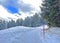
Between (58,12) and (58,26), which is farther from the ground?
(58,12)

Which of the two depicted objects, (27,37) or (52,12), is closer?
(27,37)

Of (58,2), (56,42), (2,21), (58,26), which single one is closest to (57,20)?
(58,26)

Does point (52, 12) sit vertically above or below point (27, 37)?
above

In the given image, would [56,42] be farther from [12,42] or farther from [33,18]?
[33,18]

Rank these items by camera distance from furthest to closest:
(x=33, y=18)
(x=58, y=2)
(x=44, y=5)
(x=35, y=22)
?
1. (x=33, y=18)
2. (x=35, y=22)
3. (x=44, y=5)
4. (x=58, y=2)

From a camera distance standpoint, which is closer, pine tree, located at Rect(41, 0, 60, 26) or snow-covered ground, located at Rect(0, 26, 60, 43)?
snow-covered ground, located at Rect(0, 26, 60, 43)

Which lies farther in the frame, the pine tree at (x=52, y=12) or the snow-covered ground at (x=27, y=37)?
the pine tree at (x=52, y=12)

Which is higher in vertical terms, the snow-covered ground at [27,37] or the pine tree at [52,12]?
the pine tree at [52,12]

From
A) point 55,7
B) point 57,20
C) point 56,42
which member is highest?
point 55,7

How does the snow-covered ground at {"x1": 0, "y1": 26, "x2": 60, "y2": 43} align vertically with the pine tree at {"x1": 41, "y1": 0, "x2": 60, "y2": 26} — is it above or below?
below

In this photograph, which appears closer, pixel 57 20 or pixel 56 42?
pixel 56 42

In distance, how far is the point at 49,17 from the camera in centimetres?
2278

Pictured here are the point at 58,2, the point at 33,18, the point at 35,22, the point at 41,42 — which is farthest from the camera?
the point at 33,18

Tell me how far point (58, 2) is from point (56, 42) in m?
7.83
